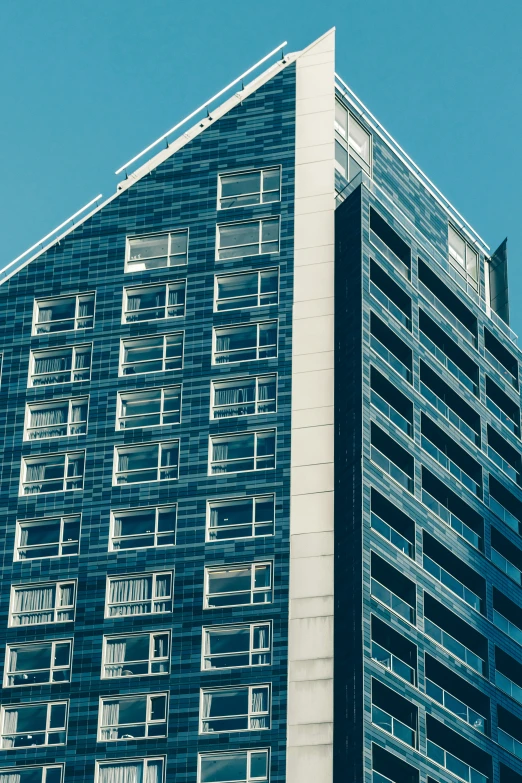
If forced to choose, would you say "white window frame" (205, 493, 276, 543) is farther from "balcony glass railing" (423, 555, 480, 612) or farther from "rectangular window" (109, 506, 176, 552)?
"balcony glass railing" (423, 555, 480, 612)

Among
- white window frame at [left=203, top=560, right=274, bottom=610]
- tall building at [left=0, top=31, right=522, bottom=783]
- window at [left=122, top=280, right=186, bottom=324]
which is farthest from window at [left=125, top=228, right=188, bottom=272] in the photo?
white window frame at [left=203, top=560, right=274, bottom=610]

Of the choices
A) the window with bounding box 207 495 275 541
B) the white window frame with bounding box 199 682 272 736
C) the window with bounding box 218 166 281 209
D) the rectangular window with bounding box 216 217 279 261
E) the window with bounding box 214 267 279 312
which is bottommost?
the white window frame with bounding box 199 682 272 736

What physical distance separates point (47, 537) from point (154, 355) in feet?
41.3

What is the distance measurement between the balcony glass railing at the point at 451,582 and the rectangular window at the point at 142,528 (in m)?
15.2

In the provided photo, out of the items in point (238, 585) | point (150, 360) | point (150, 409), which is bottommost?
point (238, 585)

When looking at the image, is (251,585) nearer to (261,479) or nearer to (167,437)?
(261,479)

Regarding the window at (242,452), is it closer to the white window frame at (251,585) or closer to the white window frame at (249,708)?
the white window frame at (251,585)

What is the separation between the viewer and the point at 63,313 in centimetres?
11306

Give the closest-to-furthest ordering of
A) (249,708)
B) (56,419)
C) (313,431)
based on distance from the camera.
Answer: (249,708) < (313,431) < (56,419)

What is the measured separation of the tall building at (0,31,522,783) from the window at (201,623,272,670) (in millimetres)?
139

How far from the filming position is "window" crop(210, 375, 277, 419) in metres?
105

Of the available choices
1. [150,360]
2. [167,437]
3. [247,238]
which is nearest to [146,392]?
[150,360]

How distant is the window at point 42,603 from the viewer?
102 metres

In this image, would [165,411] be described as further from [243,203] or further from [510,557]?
[510,557]
